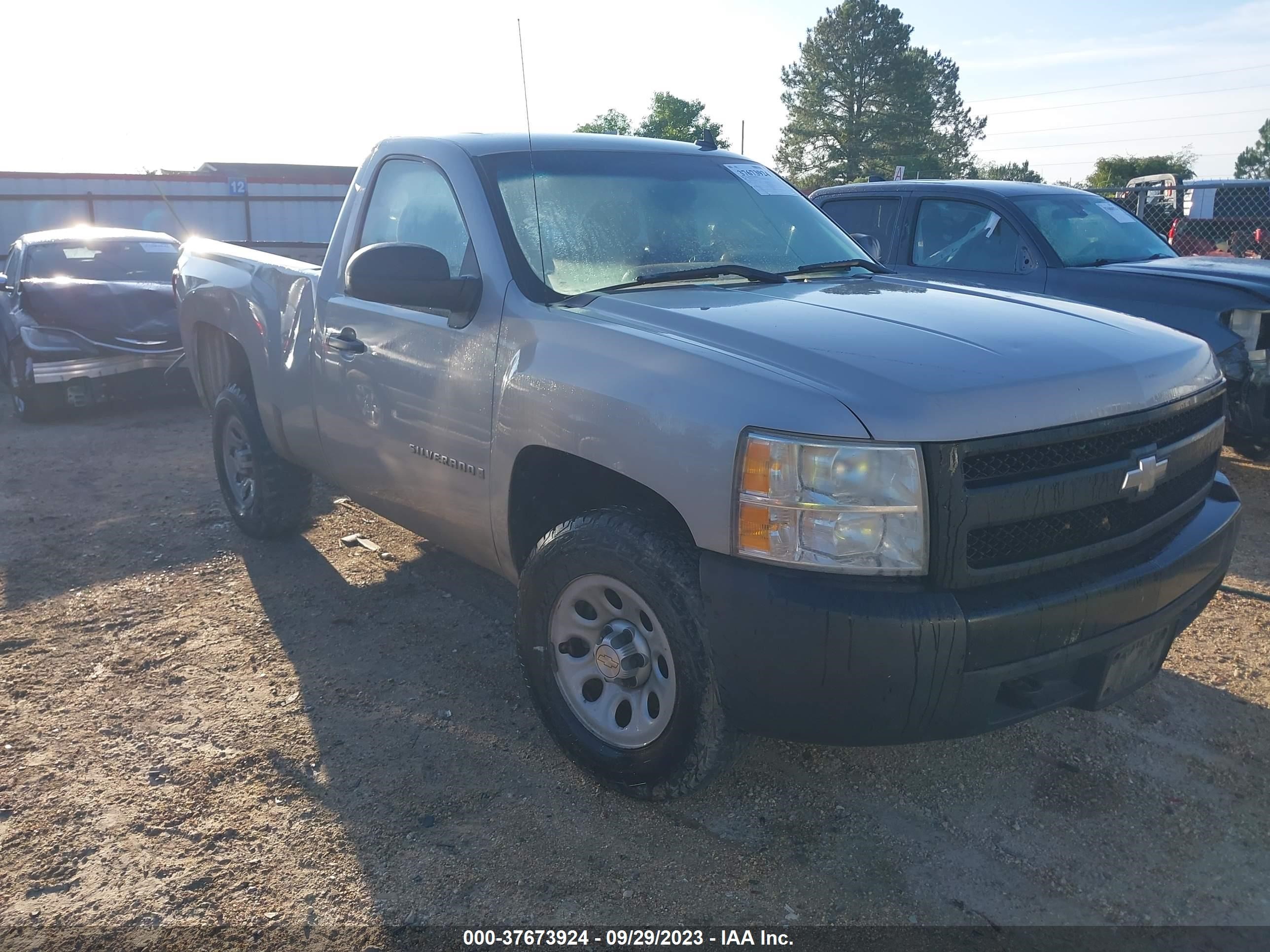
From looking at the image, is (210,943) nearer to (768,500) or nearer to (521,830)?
(521,830)

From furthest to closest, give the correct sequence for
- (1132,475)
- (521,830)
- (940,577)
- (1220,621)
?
1. (1220,621)
2. (521,830)
3. (1132,475)
4. (940,577)

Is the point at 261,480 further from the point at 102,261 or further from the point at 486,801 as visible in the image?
the point at 102,261

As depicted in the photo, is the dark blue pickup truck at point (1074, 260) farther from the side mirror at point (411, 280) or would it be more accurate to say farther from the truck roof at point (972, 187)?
the side mirror at point (411, 280)

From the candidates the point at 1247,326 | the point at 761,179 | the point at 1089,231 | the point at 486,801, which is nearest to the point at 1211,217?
the point at 1089,231

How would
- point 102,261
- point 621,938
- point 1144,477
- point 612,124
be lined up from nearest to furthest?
point 621,938 → point 1144,477 → point 102,261 → point 612,124

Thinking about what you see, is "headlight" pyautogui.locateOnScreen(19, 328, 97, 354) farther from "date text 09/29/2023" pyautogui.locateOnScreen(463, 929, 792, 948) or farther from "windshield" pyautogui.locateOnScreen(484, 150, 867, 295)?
"date text 09/29/2023" pyautogui.locateOnScreen(463, 929, 792, 948)

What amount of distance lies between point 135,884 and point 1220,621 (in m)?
4.22

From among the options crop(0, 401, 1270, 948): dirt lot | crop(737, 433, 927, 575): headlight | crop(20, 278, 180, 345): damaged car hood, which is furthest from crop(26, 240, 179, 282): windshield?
crop(737, 433, 927, 575): headlight

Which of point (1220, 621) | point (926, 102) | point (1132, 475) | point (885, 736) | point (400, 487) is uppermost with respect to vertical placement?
point (926, 102)

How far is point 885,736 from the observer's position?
8.19 ft

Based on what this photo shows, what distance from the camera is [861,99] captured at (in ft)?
185

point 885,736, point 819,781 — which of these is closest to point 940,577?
point 885,736

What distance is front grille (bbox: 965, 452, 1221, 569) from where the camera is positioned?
2498 mm

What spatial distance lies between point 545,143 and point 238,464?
2624 millimetres
